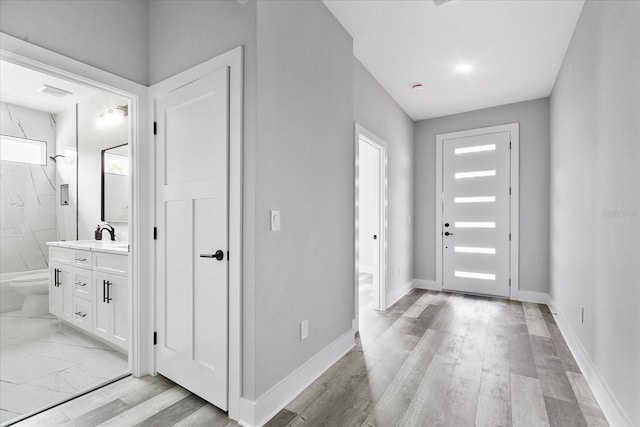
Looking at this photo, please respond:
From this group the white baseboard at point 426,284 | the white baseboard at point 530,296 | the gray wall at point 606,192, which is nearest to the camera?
the gray wall at point 606,192

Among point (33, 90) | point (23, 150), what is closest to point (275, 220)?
point (33, 90)

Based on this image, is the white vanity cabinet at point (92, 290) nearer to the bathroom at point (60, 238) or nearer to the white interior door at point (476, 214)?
the bathroom at point (60, 238)

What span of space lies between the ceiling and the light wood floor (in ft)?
8.88

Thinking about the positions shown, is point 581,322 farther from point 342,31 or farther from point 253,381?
point 342,31

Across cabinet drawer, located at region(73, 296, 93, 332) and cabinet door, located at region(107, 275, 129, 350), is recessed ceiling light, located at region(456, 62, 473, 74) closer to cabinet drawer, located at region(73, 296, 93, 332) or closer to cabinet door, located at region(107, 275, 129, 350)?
cabinet door, located at region(107, 275, 129, 350)

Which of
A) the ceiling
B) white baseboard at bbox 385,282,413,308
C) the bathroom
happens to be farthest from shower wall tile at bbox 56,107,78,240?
white baseboard at bbox 385,282,413,308

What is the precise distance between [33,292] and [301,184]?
11.7 ft

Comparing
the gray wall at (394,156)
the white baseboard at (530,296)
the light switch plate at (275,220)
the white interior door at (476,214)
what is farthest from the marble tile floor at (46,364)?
the white baseboard at (530,296)

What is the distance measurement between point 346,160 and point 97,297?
251cm

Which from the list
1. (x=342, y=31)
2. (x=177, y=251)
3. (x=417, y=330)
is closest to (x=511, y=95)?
(x=342, y=31)

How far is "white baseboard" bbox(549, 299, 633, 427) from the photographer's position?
1628 millimetres

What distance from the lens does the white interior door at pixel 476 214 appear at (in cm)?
438

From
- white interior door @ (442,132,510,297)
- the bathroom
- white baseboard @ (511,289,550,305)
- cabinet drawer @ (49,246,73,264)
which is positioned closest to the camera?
the bathroom

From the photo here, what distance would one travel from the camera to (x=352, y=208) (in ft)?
9.30
